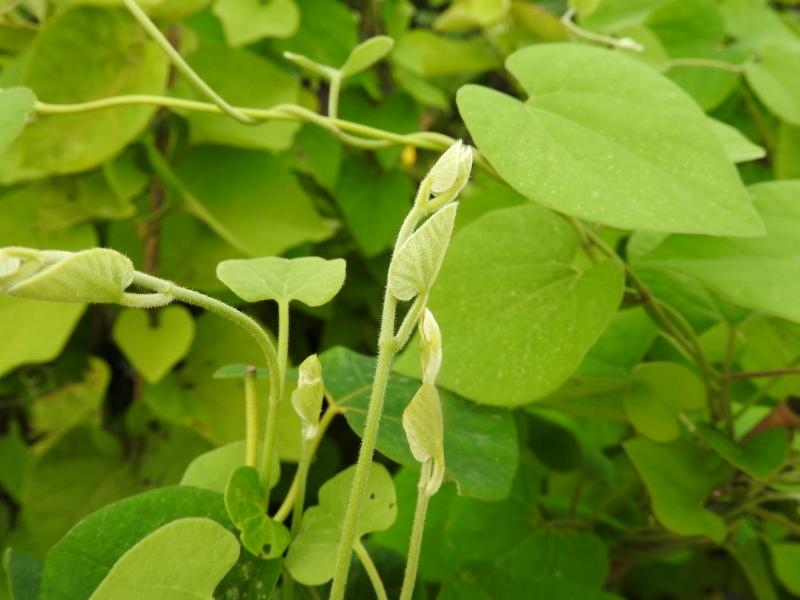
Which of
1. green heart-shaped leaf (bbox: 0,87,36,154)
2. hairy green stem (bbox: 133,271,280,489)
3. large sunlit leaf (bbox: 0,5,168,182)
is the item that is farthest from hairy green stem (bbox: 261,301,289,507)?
large sunlit leaf (bbox: 0,5,168,182)

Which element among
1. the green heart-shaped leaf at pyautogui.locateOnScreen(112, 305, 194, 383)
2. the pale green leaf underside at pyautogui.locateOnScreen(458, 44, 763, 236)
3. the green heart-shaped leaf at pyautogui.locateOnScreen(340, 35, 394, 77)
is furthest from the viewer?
the green heart-shaped leaf at pyautogui.locateOnScreen(112, 305, 194, 383)

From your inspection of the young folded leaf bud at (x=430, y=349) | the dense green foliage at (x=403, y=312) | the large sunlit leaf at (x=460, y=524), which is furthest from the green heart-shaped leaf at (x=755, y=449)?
the young folded leaf bud at (x=430, y=349)

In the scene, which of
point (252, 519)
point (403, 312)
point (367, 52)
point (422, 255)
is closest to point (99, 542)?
point (252, 519)

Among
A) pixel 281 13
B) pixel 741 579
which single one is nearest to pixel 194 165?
pixel 281 13

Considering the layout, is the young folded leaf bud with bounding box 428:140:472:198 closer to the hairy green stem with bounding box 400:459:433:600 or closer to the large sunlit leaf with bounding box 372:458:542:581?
the hairy green stem with bounding box 400:459:433:600

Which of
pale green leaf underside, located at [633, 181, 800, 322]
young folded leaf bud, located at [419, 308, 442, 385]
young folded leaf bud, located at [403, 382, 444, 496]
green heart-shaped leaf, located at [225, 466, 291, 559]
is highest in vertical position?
young folded leaf bud, located at [419, 308, 442, 385]

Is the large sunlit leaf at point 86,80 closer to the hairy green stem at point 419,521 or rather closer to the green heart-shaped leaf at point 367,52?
the green heart-shaped leaf at point 367,52

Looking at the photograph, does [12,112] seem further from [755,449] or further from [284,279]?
[755,449]
